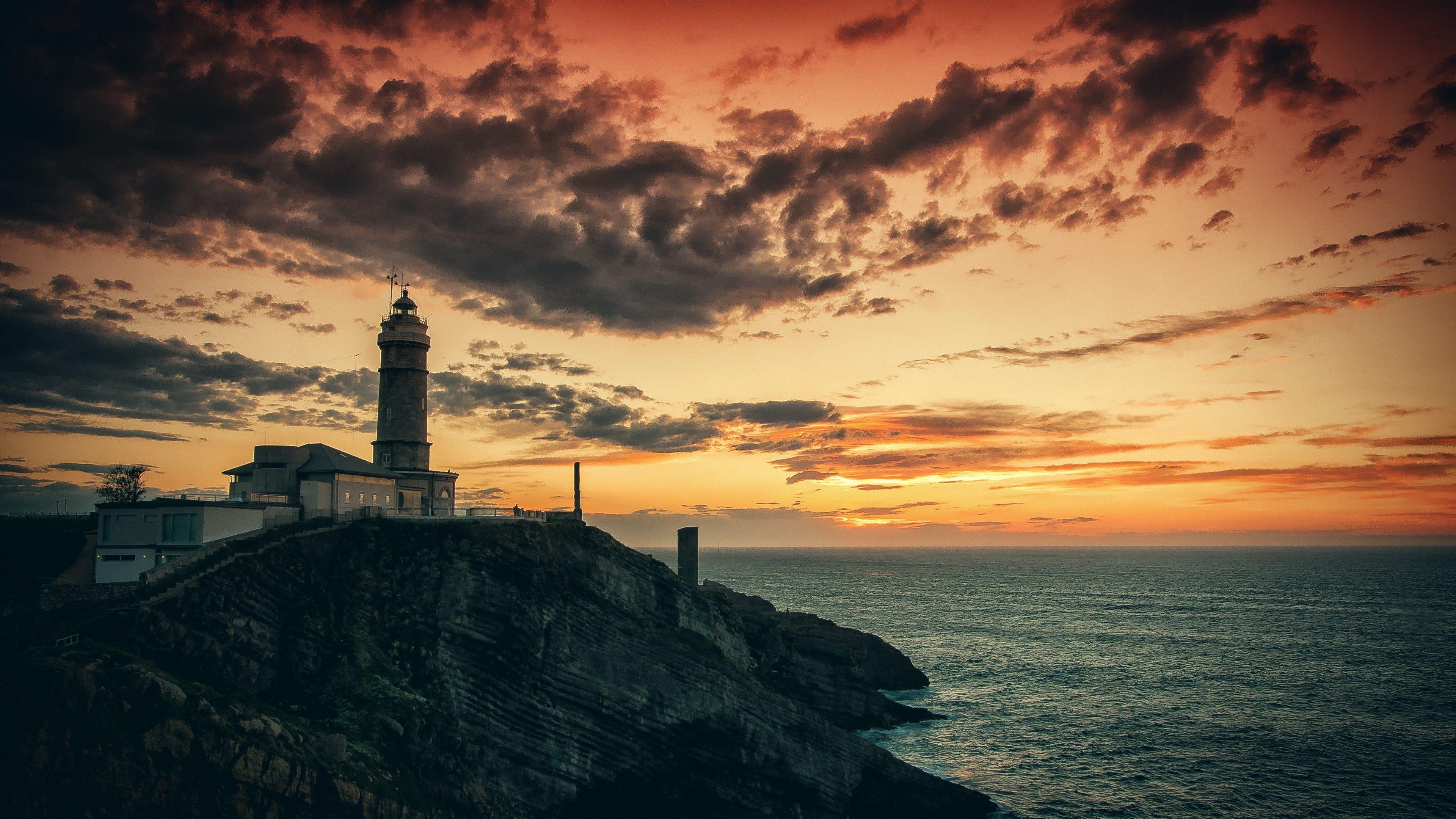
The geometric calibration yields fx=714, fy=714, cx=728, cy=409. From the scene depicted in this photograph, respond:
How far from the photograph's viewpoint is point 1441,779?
1705 inches

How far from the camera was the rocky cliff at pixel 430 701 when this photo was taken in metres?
22.5

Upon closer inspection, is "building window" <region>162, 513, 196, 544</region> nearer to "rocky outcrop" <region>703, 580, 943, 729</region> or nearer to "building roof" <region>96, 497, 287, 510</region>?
"building roof" <region>96, 497, 287, 510</region>

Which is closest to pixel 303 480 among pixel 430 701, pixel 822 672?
pixel 430 701

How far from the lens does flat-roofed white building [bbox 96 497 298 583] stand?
37.1 m

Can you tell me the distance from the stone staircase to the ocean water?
137 ft

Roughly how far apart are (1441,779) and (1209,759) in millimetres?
11970

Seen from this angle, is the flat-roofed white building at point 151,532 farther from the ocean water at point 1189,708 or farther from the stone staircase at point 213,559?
the ocean water at point 1189,708

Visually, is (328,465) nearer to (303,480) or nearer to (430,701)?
(303,480)

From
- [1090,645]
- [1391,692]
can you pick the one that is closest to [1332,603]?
[1090,645]

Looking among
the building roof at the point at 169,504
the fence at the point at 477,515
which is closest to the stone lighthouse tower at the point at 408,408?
the fence at the point at 477,515

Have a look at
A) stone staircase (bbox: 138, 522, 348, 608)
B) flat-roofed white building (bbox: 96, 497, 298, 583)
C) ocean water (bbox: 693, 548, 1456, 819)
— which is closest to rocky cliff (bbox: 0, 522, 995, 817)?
stone staircase (bbox: 138, 522, 348, 608)

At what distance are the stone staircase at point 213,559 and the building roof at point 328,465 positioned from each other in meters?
7.08

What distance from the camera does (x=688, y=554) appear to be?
62.0m

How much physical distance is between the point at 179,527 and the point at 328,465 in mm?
8471
